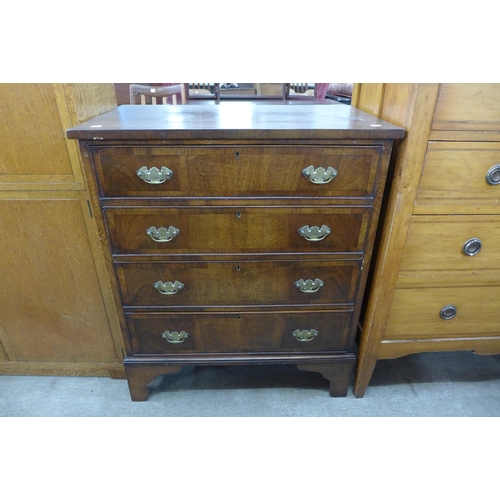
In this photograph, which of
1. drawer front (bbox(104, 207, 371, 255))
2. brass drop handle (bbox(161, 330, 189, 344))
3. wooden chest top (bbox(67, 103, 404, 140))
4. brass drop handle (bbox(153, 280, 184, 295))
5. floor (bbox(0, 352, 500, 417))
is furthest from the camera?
floor (bbox(0, 352, 500, 417))

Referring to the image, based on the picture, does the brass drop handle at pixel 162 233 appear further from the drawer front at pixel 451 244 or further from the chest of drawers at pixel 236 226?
the drawer front at pixel 451 244

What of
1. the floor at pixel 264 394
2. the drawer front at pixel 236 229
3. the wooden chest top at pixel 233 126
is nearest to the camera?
the wooden chest top at pixel 233 126

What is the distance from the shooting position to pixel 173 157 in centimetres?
96

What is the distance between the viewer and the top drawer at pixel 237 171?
961 mm

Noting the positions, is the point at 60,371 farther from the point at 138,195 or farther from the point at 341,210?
the point at 341,210

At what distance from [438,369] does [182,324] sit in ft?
3.88

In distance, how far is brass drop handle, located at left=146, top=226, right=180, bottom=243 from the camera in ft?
3.47

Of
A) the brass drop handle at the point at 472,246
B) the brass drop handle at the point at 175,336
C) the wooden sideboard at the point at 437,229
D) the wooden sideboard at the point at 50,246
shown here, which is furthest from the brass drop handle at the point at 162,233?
the brass drop handle at the point at 472,246

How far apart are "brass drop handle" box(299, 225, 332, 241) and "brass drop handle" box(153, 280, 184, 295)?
1.43 feet

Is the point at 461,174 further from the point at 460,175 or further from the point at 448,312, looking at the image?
the point at 448,312

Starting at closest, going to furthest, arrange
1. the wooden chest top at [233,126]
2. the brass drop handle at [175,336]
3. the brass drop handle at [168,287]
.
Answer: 1. the wooden chest top at [233,126]
2. the brass drop handle at [168,287]
3. the brass drop handle at [175,336]

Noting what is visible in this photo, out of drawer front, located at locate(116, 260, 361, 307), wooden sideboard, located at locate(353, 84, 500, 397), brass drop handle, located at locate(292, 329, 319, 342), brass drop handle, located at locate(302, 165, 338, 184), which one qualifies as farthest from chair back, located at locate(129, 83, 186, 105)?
brass drop handle, located at locate(292, 329, 319, 342)

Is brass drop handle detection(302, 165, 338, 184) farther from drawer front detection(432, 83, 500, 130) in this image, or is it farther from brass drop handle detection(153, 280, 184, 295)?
brass drop handle detection(153, 280, 184, 295)

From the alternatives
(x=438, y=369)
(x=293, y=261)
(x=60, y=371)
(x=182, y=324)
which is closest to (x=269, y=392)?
(x=182, y=324)
